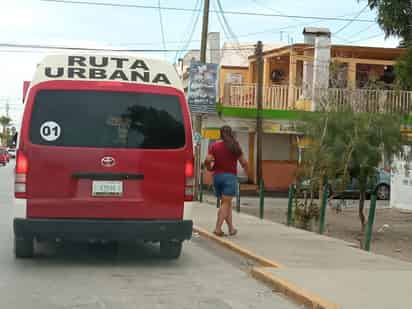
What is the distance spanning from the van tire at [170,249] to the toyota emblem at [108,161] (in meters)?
1.59

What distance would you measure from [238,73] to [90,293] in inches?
1346

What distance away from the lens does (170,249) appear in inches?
409

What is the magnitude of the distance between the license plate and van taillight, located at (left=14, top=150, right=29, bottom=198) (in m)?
0.82

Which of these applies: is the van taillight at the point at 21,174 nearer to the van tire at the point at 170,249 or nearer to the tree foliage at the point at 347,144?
the van tire at the point at 170,249

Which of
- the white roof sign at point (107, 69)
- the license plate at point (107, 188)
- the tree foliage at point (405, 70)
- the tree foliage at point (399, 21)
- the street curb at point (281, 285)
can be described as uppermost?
the tree foliage at point (399, 21)

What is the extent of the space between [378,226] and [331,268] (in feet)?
32.2

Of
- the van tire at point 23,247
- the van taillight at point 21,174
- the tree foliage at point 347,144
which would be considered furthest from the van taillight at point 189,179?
the tree foliage at point 347,144

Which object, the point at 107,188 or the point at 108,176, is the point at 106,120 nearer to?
the point at 108,176

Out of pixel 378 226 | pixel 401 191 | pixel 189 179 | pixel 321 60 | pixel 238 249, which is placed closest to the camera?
pixel 189 179

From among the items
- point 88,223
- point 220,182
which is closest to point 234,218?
point 220,182

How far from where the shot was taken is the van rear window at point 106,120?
9125mm

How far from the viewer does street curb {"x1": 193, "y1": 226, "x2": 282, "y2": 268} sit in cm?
1033

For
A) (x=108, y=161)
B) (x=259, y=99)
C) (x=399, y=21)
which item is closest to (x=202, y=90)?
(x=259, y=99)

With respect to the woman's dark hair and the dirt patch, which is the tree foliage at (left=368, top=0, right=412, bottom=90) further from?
the woman's dark hair
